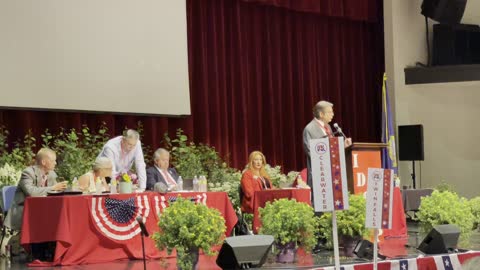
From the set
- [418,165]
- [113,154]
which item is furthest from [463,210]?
[418,165]

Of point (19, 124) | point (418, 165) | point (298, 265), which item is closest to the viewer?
point (298, 265)

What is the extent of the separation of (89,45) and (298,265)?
14.5 feet

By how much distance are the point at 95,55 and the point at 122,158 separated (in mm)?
2126

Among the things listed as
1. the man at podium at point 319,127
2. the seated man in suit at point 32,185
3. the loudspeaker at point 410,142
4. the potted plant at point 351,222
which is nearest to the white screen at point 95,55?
the seated man in suit at point 32,185

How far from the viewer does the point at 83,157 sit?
7.97 m

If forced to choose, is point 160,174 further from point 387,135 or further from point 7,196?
point 387,135

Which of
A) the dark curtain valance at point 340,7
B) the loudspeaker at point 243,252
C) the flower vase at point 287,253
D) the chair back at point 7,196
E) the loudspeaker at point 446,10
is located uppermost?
the dark curtain valance at point 340,7

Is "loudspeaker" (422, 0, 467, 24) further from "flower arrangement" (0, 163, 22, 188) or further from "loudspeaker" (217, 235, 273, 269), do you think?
"loudspeaker" (217, 235, 273, 269)

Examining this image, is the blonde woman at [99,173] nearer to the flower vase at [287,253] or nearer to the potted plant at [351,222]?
the flower vase at [287,253]

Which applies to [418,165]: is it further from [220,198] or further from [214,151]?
[220,198]

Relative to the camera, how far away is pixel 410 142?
10.9 metres

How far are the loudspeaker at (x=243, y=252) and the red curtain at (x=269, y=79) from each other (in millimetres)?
4848

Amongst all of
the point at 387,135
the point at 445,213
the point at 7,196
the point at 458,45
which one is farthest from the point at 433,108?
the point at 7,196

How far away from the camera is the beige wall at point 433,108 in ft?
37.6
